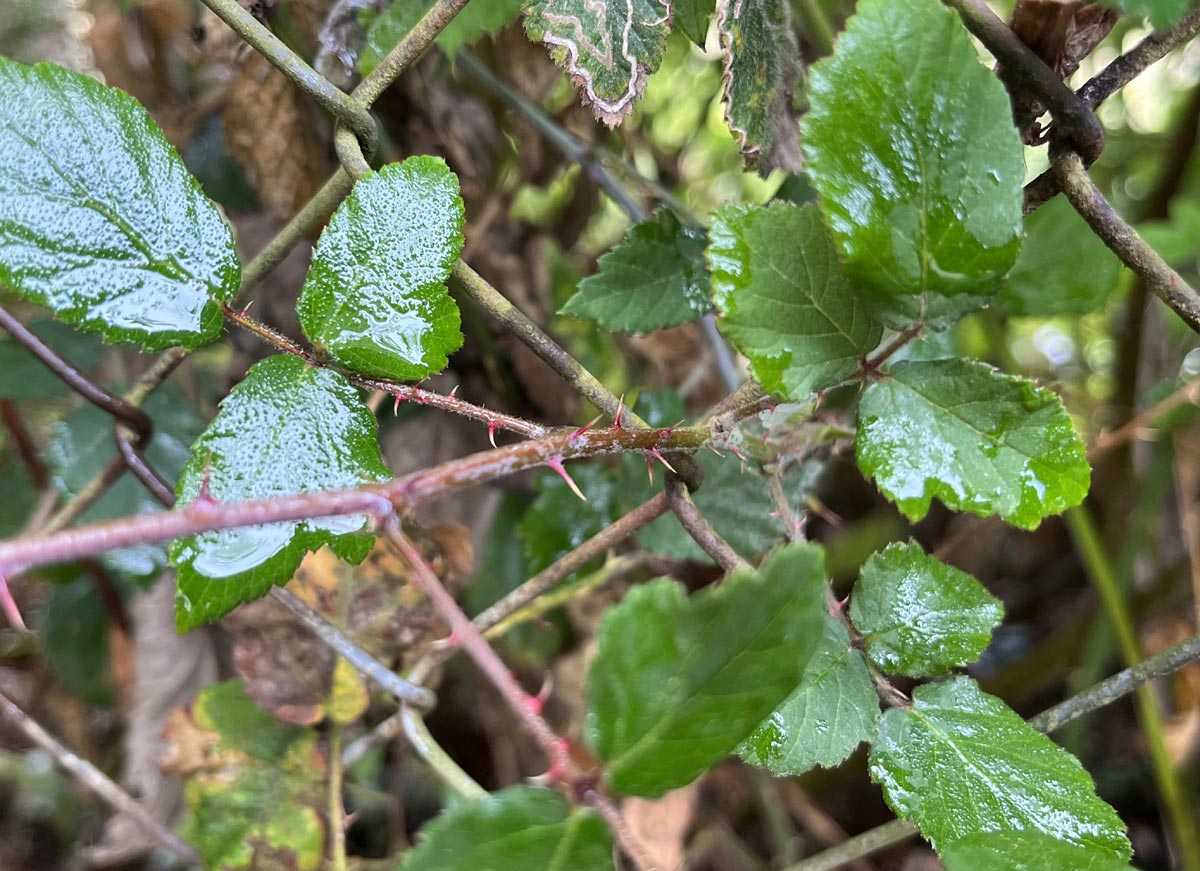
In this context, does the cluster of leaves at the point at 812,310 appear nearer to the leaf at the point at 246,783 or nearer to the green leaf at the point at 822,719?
the green leaf at the point at 822,719

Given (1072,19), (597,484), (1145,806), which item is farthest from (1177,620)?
(1072,19)

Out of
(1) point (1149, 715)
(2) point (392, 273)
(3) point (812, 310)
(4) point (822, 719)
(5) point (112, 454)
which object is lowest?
(1) point (1149, 715)

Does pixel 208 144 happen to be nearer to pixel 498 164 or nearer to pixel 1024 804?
pixel 498 164

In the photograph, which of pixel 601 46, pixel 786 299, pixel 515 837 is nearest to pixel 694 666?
pixel 515 837

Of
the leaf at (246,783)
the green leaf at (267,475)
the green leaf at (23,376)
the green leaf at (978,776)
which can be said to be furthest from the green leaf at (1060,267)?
the green leaf at (23,376)

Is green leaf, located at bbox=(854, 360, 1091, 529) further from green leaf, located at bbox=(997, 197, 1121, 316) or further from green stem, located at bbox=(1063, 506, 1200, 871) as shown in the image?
green stem, located at bbox=(1063, 506, 1200, 871)

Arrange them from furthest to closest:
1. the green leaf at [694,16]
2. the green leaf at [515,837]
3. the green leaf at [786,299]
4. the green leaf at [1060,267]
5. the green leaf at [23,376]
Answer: the green leaf at [23,376] < the green leaf at [1060,267] < the green leaf at [694,16] < the green leaf at [786,299] < the green leaf at [515,837]

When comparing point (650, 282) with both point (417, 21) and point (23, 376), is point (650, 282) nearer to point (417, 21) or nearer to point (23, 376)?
point (417, 21)
